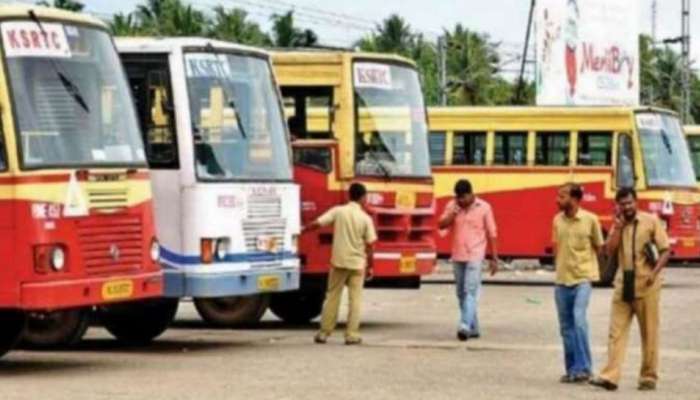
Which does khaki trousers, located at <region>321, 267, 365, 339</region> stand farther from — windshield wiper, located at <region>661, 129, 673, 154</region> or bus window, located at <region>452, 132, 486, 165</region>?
bus window, located at <region>452, 132, 486, 165</region>

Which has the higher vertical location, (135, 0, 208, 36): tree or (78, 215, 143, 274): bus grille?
(135, 0, 208, 36): tree

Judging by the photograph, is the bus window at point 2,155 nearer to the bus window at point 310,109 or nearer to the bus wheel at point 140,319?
the bus wheel at point 140,319

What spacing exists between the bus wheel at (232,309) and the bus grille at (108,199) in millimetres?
5777

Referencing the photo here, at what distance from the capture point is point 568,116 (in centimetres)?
3750

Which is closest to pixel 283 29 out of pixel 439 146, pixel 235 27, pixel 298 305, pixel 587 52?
pixel 235 27

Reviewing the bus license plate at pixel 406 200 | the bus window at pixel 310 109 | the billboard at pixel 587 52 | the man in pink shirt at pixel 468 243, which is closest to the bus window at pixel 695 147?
the billboard at pixel 587 52

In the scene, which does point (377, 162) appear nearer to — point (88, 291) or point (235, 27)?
point (88, 291)

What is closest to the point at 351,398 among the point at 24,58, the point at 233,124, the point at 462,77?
the point at 24,58

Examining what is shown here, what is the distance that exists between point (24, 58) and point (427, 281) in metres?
21.7

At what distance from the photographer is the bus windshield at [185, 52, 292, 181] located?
21.7m

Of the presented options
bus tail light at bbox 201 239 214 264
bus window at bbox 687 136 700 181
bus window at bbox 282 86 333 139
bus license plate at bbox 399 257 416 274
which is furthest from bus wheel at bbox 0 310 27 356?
bus window at bbox 687 136 700 181

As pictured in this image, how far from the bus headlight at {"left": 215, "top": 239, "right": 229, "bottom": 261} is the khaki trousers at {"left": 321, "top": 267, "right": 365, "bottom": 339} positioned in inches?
64.8

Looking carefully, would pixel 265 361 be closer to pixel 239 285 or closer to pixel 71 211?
pixel 239 285

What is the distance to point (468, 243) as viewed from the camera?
23.8 meters
